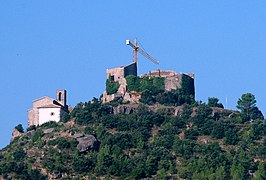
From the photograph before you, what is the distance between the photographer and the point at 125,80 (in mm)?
161000

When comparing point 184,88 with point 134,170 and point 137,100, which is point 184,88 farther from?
point 134,170

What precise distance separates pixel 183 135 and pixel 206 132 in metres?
2.29

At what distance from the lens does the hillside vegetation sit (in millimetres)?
143875

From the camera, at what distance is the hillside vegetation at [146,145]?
143875 millimetres

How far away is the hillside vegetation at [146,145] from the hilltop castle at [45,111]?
99.0 inches

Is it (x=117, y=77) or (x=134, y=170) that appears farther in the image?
(x=117, y=77)

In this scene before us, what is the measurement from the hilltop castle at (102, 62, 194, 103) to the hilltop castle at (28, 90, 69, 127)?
4885 mm

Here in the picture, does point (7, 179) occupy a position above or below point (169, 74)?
below

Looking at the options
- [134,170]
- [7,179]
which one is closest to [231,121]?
[134,170]

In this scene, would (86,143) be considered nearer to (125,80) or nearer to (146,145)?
(146,145)

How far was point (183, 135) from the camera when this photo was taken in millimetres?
151125

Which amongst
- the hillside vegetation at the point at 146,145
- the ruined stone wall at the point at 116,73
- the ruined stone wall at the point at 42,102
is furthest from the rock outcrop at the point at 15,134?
the ruined stone wall at the point at 116,73

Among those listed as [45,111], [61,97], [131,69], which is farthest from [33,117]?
[131,69]

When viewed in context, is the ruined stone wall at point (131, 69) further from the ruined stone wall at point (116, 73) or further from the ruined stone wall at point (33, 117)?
the ruined stone wall at point (33, 117)
